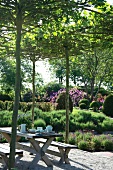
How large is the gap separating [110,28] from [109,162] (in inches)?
132

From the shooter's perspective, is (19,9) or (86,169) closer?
(19,9)

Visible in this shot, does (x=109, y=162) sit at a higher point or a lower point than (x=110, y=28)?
lower

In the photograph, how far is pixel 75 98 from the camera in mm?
34688

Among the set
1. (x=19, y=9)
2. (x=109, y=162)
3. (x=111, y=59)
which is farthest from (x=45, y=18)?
(x=111, y=59)

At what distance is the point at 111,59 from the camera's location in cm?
3189

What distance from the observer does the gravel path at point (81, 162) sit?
7648 millimetres

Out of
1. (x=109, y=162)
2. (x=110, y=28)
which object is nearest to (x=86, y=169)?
(x=109, y=162)

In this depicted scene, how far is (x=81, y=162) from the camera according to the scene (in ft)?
27.4

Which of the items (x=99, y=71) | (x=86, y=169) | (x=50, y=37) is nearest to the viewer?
(x=86, y=169)

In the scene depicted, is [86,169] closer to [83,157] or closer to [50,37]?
[83,157]

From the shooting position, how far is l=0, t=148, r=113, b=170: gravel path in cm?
765

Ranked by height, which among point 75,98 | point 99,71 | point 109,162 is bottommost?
point 109,162

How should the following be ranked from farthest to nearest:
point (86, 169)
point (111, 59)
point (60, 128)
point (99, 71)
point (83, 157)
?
1. point (99, 71)
2. point (111, 59)
3. point (60, 128)
4. point (83, 157)
5. point (86, 169)

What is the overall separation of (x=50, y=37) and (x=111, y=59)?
24.2 metres
